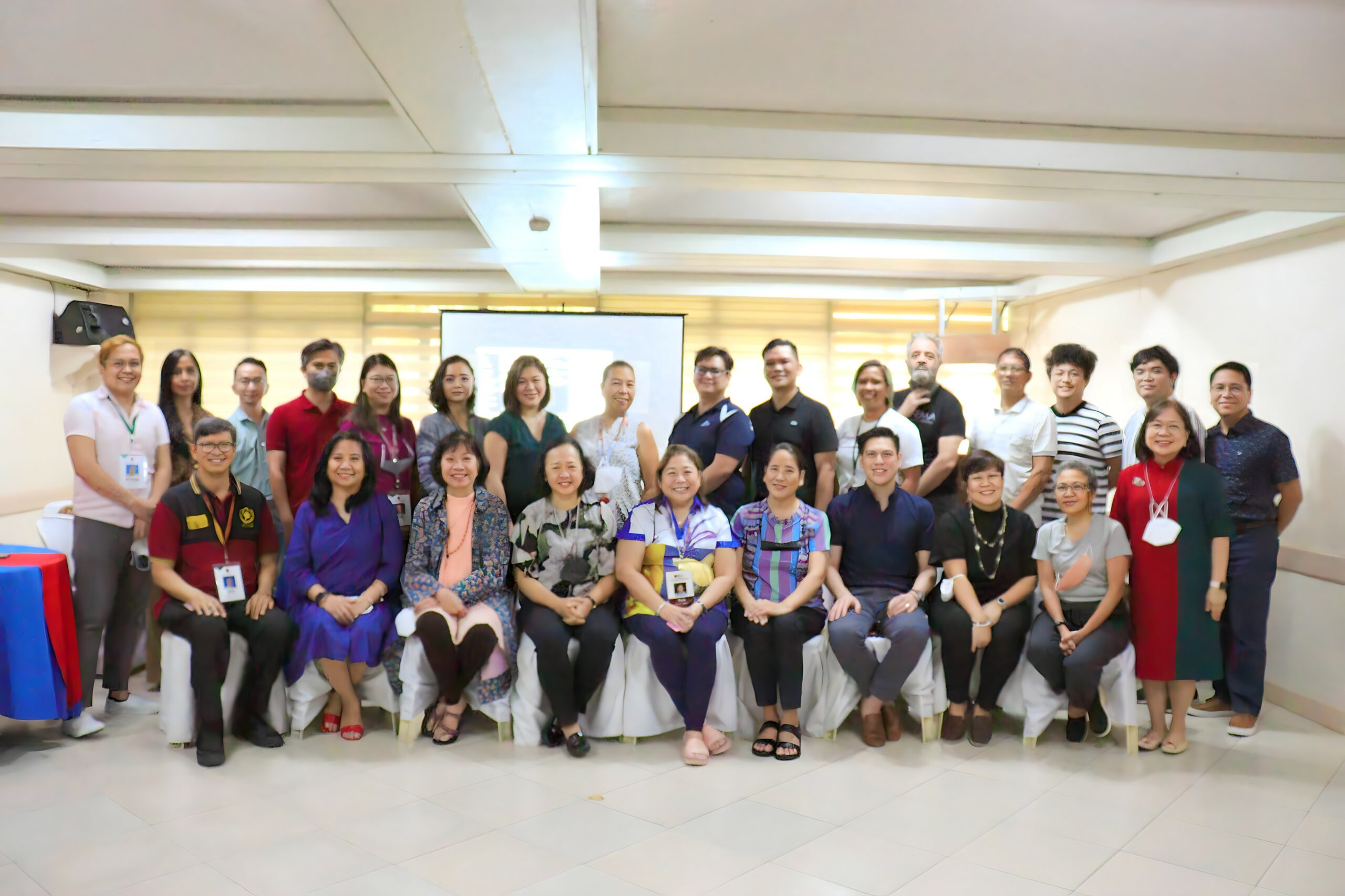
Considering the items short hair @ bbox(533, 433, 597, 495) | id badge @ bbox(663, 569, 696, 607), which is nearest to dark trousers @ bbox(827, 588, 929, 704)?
id badge @ bbox(663, 569, 696, 607)

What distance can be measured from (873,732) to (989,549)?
91 cm

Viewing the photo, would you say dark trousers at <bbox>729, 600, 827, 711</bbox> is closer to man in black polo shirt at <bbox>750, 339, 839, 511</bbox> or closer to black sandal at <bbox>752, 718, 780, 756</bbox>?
black sandal at <bbox>752, 718, 780, 756</bbox>

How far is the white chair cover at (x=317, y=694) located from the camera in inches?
129

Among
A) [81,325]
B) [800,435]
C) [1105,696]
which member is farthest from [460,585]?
[81,325]

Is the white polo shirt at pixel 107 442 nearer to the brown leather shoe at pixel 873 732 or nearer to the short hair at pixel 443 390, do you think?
the short hair at pixel 443 390

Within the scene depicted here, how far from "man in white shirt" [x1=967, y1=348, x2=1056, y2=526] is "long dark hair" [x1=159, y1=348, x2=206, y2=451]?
3.85m

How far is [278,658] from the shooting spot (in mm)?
3250

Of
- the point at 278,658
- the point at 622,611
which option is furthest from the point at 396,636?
the point at 622,611

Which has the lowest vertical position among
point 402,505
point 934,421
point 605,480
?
point 402,505

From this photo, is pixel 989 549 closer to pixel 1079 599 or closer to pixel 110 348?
pixel 1079 599

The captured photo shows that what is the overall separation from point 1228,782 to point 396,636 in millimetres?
3270

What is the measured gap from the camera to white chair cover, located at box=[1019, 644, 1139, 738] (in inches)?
130

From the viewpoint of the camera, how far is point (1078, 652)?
10.8 feet

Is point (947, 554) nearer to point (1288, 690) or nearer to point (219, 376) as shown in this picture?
point (1288, 690)
